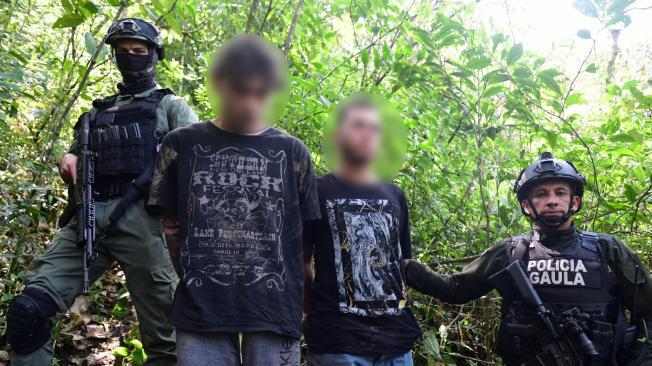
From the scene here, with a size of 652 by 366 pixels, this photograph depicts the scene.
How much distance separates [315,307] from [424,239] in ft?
7.77

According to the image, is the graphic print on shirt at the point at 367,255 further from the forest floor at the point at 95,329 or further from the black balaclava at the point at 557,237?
the forest floor at the point at 95,329

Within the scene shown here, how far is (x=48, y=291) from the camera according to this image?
289 centimetres

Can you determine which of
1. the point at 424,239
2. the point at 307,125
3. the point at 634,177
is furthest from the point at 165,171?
the point at 634,177

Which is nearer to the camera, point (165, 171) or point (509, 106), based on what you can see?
point (165, 171)

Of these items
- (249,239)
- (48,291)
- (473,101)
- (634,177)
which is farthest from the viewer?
(634,177)

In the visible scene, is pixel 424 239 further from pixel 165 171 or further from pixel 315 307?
pixel 165 171

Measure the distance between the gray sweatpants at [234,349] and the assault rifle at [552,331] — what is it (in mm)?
1537

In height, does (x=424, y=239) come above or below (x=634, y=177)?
below

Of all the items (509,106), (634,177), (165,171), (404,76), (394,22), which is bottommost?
(165,171)

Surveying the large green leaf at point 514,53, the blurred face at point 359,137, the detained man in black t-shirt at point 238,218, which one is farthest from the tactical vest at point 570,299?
the detained man in black t-shirt at point 238,218

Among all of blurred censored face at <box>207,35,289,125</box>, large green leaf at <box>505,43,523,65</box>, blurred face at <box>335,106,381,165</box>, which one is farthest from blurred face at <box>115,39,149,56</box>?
large green leaf at <box>505,43,523,65</box>

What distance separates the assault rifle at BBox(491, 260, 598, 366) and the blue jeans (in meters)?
0.98

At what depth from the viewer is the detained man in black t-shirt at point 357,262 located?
2381 millimetres

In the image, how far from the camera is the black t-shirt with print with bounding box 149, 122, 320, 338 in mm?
2133
